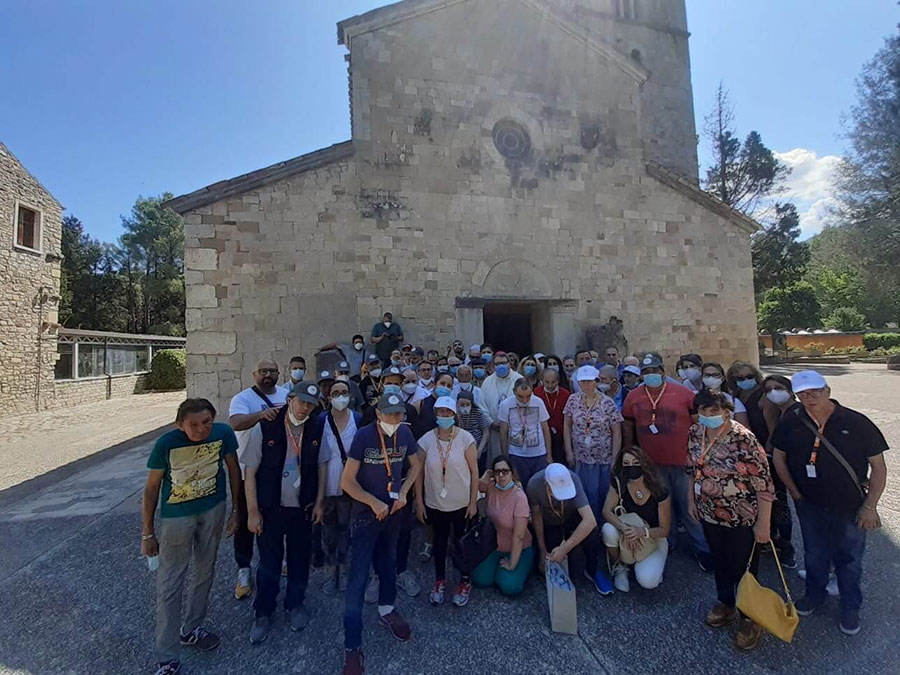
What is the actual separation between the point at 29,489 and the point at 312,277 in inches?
245

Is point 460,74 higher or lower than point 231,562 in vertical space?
higher

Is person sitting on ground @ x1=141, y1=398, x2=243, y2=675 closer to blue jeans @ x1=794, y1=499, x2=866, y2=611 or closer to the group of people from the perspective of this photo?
the group of people

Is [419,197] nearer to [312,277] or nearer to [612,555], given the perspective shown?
[312,277]

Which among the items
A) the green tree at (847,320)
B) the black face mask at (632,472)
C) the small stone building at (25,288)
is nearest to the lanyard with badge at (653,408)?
the black face mask at (632,472)

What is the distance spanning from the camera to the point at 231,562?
15.1 ft

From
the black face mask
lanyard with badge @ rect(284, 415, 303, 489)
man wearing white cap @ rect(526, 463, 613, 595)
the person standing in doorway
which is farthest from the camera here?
the person standing in doorway

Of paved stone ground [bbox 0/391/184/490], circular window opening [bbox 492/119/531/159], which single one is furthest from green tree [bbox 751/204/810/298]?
paved stone ground [bbox 0/391/184/490]

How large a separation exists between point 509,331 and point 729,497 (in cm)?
1073

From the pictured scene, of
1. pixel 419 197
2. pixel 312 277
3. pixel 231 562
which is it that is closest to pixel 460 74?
pixel 419 197

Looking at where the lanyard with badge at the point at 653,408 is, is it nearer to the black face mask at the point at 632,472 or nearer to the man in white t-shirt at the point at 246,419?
the black face mask at the point at 632,472

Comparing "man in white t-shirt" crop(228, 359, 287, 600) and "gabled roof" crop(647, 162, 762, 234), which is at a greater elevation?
"gabled roof" crop(647, 162, 762, 234)

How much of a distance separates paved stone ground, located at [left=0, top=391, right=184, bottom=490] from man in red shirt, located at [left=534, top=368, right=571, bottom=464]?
993 centimetres

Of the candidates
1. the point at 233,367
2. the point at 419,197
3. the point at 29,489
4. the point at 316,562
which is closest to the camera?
the point at 316,562

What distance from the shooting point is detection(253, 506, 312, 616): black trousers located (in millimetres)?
3391
